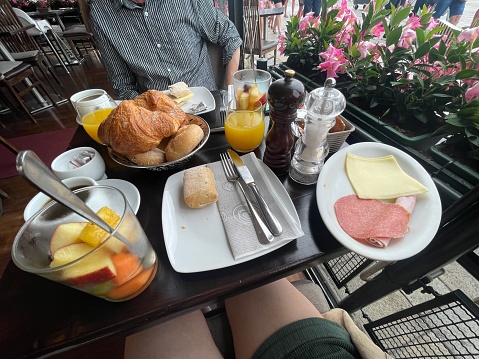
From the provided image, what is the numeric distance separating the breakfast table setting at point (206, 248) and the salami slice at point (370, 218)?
2cm

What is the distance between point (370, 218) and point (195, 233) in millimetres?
378

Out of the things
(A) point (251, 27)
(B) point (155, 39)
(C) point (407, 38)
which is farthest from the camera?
(A) point (251, 27)

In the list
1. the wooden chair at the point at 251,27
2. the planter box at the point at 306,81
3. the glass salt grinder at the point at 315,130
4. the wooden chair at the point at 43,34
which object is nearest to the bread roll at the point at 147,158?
the glass salt grinder at the point at 315,130

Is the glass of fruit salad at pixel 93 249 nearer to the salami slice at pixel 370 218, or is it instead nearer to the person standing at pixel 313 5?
the salami slice at pixel 370 218

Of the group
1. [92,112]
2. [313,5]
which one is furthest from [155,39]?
[313,5]

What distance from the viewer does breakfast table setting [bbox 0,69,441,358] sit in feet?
1.24

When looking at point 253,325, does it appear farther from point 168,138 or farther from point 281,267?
point 168,138

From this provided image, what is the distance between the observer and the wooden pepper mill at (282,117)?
0.50 m

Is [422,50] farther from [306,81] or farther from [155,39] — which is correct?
[155,39]

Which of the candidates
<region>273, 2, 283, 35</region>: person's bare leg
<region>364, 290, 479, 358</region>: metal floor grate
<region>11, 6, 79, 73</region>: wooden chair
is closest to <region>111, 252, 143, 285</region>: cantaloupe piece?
<region>364, 290, 479, 358</region>: metal floor grate

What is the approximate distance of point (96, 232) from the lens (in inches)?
14.0

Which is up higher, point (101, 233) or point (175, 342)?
point (101, 233)

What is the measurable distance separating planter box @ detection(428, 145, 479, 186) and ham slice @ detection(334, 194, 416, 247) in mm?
153

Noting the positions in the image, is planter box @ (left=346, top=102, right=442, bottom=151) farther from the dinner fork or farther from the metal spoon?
the metal spoon
